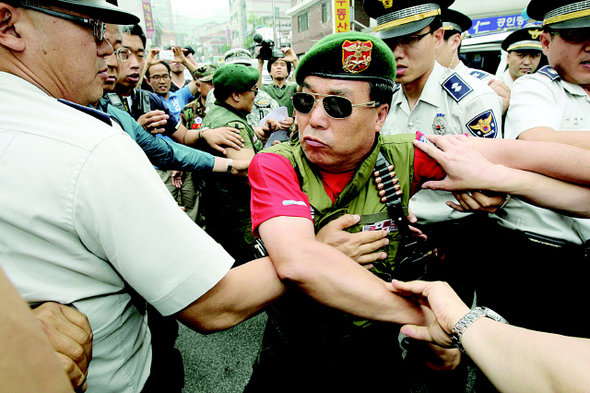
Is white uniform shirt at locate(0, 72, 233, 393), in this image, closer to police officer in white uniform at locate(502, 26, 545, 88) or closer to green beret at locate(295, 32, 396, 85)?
green beret at locate(295, 32, 396, 85)

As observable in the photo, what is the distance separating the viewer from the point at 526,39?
485cm

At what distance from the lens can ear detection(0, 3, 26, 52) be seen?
89 centimetres

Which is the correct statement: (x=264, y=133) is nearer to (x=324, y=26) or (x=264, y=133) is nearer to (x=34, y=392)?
(x=34, y=392)

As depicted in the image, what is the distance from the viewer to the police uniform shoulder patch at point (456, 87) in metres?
2.30

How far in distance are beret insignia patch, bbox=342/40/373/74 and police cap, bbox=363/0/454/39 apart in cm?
115

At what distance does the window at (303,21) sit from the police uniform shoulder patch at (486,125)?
3429 cm

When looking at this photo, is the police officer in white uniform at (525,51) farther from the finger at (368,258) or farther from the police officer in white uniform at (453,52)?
the finger at (368,258)

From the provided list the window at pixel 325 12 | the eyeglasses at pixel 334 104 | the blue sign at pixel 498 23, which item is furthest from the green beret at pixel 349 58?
the window at pixel 325 12

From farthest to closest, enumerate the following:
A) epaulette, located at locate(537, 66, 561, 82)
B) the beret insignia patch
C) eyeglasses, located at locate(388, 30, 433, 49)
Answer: eyeglasses, located at locate(388, 30, 433, 49) < epaulette, located at locate(537, 66, 561, 82) < the beret insignia patch

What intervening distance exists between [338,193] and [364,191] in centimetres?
13

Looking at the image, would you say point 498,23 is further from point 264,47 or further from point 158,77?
point 158,77

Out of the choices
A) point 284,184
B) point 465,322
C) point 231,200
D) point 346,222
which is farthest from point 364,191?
point 231,200

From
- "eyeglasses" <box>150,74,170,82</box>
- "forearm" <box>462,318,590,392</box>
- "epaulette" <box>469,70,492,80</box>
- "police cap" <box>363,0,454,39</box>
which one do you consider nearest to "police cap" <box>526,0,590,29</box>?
"police cap" <box>363,0,454,39</box>

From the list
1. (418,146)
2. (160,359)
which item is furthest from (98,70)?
(418,146)
